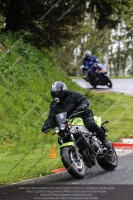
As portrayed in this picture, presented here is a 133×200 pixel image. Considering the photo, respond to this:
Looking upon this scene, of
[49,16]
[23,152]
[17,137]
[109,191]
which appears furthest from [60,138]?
[49,16]

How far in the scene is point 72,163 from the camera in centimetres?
850

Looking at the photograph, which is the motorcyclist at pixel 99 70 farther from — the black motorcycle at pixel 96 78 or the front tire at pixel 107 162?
the front tire at pixel 107 162

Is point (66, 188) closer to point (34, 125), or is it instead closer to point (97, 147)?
point (97, 147)

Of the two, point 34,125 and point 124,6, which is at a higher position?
point 124,6

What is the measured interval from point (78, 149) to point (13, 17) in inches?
564

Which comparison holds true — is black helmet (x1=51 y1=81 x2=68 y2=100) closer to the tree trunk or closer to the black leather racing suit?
the black leather racing suit

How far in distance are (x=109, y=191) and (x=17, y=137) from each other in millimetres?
7324

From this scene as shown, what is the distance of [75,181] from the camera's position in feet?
27.8

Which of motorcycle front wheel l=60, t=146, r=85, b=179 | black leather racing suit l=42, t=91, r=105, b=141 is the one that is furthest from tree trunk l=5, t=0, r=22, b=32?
motorcycle front wheel l=60, t=146, r=85, b=179

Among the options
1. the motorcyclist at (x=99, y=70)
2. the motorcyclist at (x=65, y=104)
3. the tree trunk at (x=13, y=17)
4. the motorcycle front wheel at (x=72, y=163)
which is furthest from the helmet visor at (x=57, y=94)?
the motorcyclist at (x=99, y=70)

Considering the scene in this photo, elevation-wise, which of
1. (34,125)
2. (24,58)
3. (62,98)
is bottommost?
(34,125)

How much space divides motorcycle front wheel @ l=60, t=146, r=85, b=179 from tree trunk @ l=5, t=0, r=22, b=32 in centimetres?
1459

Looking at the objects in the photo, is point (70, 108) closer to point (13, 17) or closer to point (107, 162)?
point (107, 162)

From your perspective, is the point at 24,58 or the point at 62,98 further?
the point at 24,58
